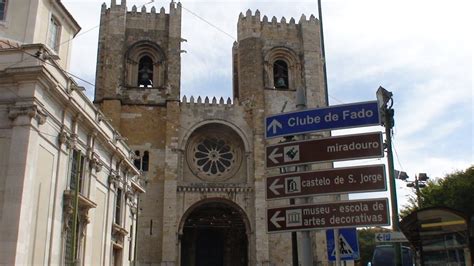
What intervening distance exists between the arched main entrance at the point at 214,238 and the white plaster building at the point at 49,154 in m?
12.2

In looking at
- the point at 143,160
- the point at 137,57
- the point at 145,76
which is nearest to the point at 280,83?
the point at 145,76

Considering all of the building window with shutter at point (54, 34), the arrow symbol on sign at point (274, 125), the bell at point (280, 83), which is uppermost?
the bell at point (280, 83)

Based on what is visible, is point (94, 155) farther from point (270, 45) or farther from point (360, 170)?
point (270, 45)

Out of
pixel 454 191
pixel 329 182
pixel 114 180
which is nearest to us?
pixel 329 182

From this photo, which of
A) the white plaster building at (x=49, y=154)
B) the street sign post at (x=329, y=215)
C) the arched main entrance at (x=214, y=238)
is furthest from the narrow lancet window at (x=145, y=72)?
the street sign post at (x=329, y=215)

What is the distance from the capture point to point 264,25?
35562mm

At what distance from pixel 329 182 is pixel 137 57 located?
28049 mm

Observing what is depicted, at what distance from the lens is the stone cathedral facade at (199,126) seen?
30484mm

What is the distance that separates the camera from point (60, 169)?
627 inches

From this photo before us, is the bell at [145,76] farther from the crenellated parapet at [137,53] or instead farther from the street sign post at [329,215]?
the street sign post at [329,215]

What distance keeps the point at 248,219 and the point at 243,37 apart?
1189 cm

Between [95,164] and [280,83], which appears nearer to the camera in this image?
[95,164]

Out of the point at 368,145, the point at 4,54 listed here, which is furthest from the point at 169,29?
the point at 368,145

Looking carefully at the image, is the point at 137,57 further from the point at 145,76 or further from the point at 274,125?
the point at 274,125
